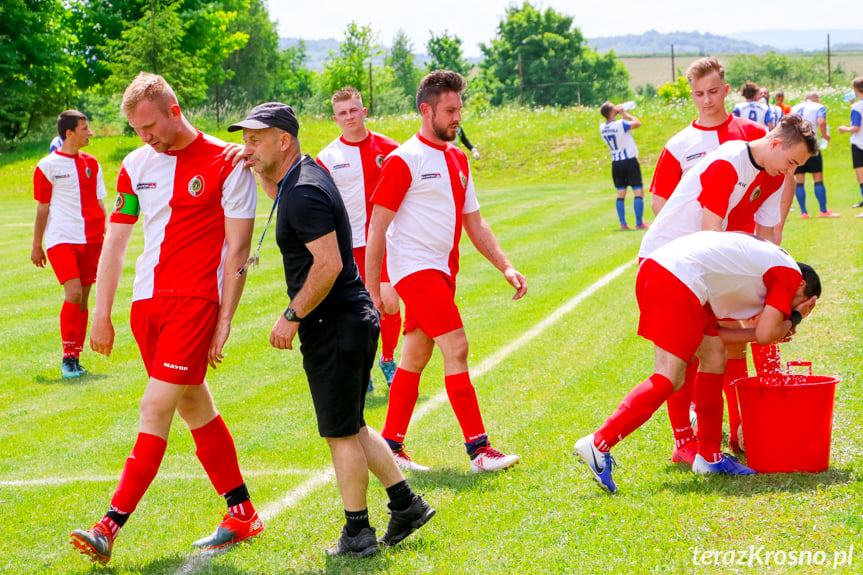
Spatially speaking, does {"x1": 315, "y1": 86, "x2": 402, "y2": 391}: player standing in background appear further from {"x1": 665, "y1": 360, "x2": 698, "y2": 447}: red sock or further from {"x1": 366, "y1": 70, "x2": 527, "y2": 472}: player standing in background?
{"x1": 665, "y1": 360, "x2": 698, "y2": 447}: red sock

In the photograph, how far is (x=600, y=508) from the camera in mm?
4734

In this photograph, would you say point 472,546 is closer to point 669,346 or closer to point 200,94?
point 669,346

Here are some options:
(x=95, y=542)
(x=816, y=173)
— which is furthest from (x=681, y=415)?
(x=816, y=173)

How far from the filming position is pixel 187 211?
4797mm

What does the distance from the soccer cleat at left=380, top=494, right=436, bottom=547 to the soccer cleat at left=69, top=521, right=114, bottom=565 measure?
130cm

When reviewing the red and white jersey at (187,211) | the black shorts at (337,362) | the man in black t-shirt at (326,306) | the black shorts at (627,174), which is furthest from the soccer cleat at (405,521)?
the black shorts at (627,174)

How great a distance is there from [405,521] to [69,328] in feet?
20.3

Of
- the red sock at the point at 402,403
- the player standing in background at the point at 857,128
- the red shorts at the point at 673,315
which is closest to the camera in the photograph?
the red shorts at the point at 673,315

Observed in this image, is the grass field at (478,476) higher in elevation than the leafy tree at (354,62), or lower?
lower

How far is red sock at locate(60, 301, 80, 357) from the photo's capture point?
30.7 ft

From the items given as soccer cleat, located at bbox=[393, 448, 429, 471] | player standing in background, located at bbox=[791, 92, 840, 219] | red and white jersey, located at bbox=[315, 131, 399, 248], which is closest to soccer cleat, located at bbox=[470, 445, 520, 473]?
soccer cleat, located at bbox=[393, 448, 429, 471]

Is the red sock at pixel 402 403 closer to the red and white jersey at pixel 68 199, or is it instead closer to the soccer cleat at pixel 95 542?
the soccer cleat at pixel 95 542

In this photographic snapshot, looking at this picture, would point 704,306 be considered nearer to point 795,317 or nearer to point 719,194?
point 795,317

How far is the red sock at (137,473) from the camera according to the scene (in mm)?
4465
